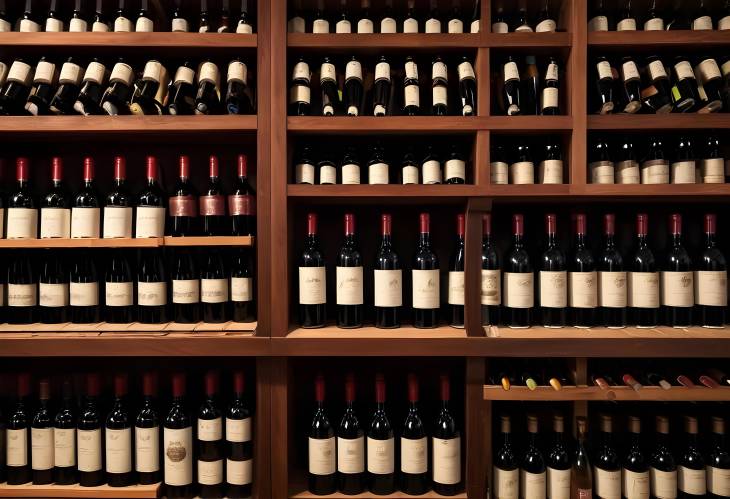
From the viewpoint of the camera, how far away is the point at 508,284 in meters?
1.29

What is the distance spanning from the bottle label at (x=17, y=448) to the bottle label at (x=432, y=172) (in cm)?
131

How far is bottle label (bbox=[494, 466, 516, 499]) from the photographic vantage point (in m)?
1.25

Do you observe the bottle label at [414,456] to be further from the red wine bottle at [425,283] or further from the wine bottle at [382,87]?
the wine bottle at [382,87]

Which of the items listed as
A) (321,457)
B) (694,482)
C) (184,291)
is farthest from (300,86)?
(694,482)

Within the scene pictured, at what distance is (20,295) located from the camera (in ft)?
4.28

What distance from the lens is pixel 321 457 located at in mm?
1241

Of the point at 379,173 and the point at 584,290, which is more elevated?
the point at 379,173

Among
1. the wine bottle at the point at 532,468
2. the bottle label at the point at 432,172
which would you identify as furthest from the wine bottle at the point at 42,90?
the wine bottle at the point at 532,468

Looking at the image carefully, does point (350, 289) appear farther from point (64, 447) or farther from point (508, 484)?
point (64, 447)

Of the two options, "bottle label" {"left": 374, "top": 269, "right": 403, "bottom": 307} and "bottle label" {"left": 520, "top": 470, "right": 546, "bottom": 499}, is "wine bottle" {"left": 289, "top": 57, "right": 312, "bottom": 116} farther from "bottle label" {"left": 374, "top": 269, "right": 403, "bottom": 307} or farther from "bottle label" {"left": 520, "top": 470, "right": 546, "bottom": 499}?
"bottle label" {"left": 520, "top": 470, "right": 546, "bottom": 499}

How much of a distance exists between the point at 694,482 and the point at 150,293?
1566 millimetres

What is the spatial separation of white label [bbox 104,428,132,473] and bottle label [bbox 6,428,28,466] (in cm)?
23

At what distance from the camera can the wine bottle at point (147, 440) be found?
124 centimetres

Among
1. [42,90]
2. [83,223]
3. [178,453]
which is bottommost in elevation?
[178,453]
